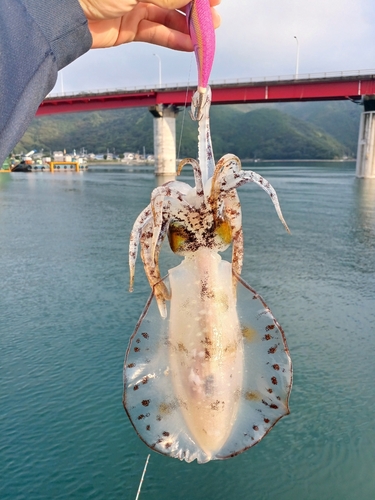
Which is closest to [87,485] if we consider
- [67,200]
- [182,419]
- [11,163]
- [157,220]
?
[182,419]

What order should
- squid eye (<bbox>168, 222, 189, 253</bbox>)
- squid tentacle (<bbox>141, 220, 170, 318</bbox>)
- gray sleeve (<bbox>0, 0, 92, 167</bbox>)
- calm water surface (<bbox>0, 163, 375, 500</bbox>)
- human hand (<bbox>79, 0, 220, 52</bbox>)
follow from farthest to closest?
calm water surface (<bbox>0, 163, 375, 500</bbox>)
squid eye (<bbox>168, 222, 189, 253</bbox>)
squid tentacle (<bbox>141, 220, 170, 318</bbox>)
human hand (<bbox>79, 0, 220, 52</bbox>)
gray sleeve (<bbox>0, 0, 92, 167</bbox>)

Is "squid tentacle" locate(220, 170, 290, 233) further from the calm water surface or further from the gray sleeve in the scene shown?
the calm water surface

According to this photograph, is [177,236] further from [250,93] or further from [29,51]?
[250,93]

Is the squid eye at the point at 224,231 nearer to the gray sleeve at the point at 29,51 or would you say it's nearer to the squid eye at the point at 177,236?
the squid eye at the point at 177,236

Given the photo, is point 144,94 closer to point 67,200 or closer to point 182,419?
point 67,200

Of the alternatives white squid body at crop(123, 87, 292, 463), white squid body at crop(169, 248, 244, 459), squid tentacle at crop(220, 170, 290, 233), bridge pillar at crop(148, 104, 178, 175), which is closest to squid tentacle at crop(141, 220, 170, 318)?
white squid body at crop(123, 87, 292, 463)
